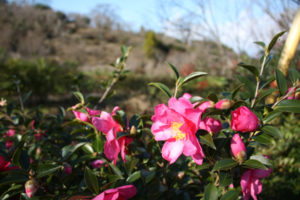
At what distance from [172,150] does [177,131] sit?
49mm

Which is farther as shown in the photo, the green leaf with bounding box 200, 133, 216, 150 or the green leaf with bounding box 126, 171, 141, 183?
the green leaf with bounding box 126, 171, 141, 183

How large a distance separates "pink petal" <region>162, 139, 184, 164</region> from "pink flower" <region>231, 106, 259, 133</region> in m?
0.14

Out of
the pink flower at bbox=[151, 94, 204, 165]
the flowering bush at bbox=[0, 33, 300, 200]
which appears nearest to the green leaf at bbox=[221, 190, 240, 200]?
the flowering bush at bbox=[0, 33, 300, 200]

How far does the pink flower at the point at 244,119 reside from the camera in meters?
0.46

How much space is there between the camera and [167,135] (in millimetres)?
517

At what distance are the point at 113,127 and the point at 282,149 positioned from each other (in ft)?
5.50

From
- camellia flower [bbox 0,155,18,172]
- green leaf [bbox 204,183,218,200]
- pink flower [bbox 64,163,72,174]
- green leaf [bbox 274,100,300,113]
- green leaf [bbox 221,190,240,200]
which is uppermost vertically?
green leaf [bbox 274,100,300,113]

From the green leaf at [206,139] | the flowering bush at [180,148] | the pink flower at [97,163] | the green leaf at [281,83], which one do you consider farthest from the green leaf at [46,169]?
the green leaf at [281,83]

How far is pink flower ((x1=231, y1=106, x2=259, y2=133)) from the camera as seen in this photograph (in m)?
0.46

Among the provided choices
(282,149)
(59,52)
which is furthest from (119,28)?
(282,149)

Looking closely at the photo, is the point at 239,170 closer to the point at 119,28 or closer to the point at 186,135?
the point at 186,135

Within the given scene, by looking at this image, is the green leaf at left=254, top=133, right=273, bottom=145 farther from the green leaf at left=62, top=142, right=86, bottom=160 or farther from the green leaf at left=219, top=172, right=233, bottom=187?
the green leaf at left=62, top=142, right=86, bottom=160

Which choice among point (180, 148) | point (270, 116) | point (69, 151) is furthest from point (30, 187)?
point (270, 116)

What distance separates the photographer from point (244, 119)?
0.46 meters
